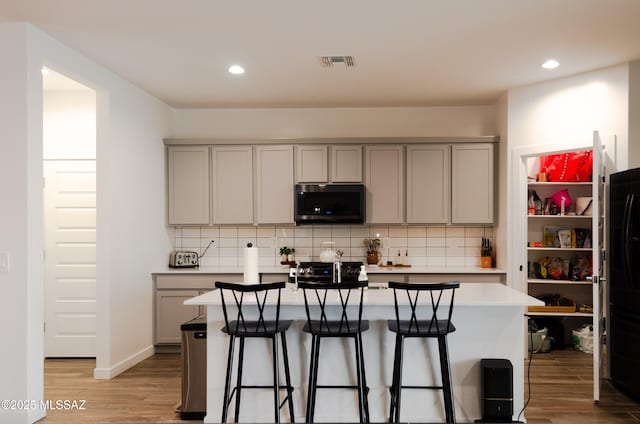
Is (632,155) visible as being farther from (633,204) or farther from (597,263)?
(597,263)

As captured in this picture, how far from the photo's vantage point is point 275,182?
591 centimetres

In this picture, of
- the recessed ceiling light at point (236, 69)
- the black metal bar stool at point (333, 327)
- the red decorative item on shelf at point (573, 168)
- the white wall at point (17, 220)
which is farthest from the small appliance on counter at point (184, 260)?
the red decorative item on shelf at point (573, 168)

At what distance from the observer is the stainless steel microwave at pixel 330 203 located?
5.75m

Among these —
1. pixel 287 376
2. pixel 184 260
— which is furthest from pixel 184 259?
pixel 287 376

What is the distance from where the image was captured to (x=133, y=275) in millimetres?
5125

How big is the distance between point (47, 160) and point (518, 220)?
4.75 m

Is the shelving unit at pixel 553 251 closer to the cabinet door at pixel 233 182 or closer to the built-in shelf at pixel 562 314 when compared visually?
the built-in shelf at pixel 562 314

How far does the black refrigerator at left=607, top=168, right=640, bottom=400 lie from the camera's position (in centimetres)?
383

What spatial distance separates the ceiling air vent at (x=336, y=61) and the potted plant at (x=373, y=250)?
2221mm

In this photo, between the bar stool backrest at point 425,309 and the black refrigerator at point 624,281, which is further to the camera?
the black refrigerator at point 624,281

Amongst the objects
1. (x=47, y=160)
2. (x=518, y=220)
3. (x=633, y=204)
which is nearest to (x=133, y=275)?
(x=47, y=160)

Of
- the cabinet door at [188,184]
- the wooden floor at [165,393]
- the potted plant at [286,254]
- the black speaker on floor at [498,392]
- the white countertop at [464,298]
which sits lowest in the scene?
the wooden floor at [165,393]

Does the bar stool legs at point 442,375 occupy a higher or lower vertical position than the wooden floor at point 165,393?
higher

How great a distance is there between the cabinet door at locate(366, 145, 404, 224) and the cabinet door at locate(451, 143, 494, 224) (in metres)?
0.57
